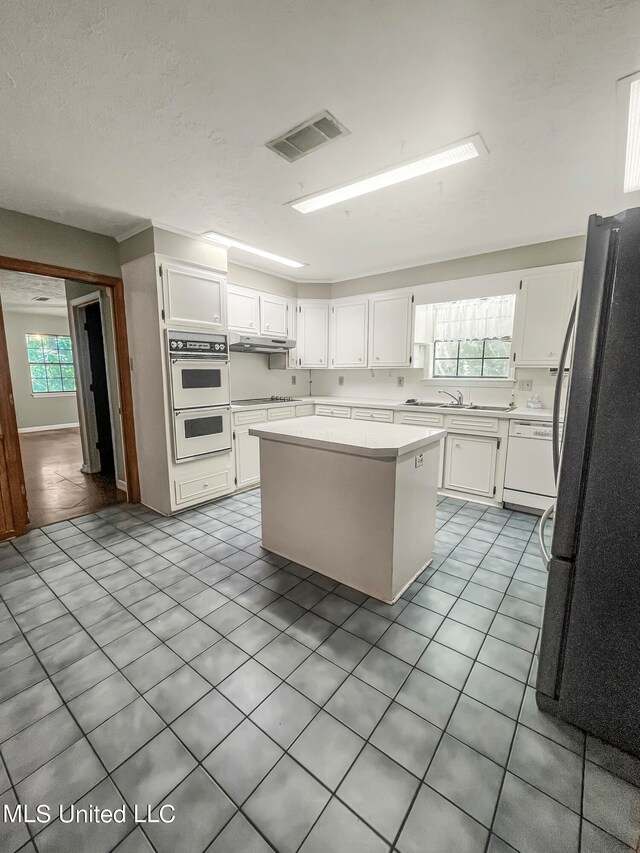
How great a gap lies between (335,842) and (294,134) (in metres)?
2.94

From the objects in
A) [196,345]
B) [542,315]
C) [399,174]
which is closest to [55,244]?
[196,345]

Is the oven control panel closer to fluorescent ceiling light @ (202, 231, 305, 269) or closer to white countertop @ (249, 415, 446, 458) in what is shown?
fluorescent ceiling light @ (202, 231, 305, 269)

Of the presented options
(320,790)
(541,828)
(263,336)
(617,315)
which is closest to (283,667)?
(320,790)

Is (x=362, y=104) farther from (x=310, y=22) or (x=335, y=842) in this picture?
(x=335, y=842)

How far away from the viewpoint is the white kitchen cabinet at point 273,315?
460cm

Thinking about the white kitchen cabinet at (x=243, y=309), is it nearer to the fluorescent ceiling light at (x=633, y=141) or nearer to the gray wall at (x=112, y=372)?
the gray wall at (x=112, y=372)

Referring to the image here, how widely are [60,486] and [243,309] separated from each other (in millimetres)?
3054

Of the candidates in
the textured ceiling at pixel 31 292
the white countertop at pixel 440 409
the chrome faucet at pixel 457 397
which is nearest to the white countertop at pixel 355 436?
the white countertop at pixel 440 409

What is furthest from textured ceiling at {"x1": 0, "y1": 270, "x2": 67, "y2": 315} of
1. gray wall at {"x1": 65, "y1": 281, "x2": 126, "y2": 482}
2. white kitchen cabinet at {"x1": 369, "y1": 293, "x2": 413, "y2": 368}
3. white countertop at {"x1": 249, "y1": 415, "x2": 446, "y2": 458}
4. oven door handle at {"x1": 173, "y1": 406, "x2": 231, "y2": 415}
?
white kitchen cabinet at {"x1": 369, "y1": 293, "x2": 413, "y2": 368}

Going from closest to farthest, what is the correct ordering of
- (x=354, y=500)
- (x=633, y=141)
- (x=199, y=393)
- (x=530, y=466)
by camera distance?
(x=633, y=141) < (x=354, y=500) < (x=530, y=466) < (x=199, y=393)

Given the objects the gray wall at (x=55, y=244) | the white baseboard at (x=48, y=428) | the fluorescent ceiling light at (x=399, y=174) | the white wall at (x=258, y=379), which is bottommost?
the white baseboard at (x=48, y=428)

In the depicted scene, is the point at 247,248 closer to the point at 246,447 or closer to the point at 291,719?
the point at 246,447

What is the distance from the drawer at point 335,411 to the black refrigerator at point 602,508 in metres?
3.41

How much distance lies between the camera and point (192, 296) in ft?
11.3
